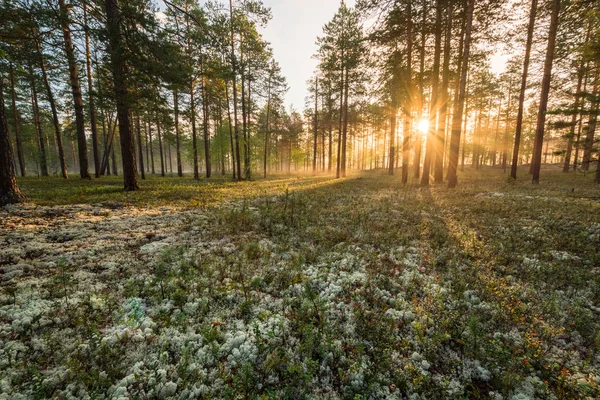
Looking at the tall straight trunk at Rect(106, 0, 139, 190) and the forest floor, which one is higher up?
the tall straight trunk at Rect(106, 0, 139, 190)

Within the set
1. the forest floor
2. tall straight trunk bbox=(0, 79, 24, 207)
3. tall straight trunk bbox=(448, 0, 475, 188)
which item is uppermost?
tall straight trunk bbox=(448, 0, 475, 188)

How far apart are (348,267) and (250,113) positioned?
24.9m

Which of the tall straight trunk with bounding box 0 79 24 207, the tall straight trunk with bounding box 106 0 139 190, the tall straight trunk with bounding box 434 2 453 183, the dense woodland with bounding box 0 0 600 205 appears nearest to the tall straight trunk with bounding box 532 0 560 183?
the dense woodland with bounding box 0 0 600 205

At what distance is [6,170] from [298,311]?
1086 centimetres

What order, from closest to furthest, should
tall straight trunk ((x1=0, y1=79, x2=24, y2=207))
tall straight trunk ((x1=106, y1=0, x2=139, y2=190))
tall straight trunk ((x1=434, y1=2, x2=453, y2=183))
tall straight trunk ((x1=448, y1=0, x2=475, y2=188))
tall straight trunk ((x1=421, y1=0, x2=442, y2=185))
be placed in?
tall straight trunk ((x1=0, y1=79, x2=24, y2=207)), tall straight trunk ((x1=106, y1=0, x2=139, y2=190)), tall straight trunk ((x1=448, y1=0, x2=475, y2=188)), tall straight trunk ((x1=421, y1=0, x2=442, y2=185)), tall straight trunk ((x1=434, y1=2, x2=453, y2=183))

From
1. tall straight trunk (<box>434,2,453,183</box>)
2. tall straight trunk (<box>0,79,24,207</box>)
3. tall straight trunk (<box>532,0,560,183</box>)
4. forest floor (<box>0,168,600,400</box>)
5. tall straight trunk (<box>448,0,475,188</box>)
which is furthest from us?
tall straight trunk (<box>532,0,560,183</box>)

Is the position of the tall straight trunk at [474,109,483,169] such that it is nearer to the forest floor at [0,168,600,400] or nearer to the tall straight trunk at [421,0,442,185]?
the tall straight trunk at [421,0,442,185]

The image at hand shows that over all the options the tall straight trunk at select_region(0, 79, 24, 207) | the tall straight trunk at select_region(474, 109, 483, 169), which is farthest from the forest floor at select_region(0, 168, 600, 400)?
the tall straight trunk at select_region(474, 109, 483, 169)

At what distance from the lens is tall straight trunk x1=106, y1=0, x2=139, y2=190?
8.50 meters

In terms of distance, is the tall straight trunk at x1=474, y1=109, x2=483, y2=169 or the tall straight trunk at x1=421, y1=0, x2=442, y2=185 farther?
the tall straight trunk at x1=474, y1=109, x2=483, y2=169

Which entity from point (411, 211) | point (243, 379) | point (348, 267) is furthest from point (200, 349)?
point (411, 211)

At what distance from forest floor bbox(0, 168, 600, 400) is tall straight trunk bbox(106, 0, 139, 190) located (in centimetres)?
529

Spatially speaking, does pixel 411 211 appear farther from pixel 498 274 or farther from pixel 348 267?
pixel 348 267

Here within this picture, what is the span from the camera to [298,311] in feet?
11.6
